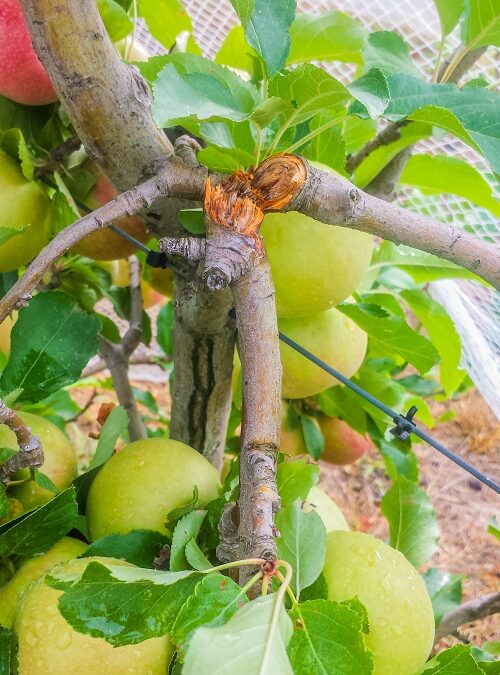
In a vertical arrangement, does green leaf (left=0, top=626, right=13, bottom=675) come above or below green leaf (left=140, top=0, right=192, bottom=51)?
below

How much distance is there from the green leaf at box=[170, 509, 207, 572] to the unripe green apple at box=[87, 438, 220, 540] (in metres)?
0.05

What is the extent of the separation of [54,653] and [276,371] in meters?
0.20

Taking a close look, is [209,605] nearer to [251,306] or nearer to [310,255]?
[251,306]

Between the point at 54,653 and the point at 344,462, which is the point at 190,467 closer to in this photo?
the point at 54,653

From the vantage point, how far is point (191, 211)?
48cm

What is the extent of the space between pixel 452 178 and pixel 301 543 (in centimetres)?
42

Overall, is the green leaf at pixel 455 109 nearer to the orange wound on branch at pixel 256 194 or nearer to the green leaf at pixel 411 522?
the orange wound on branch at pixel 256 194

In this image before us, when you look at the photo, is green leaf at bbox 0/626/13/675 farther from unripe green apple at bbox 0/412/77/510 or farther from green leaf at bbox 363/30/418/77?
green leaf at bbox 363/30/418/77

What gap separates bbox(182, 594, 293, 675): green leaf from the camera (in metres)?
0.26

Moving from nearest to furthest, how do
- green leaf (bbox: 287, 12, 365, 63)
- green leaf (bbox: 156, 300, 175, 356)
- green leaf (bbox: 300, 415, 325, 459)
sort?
green leaf (bbox: 287, 12, 365, 63) < green leaf (bbox: 300, 415, 325, 459) < green leaf (bbox: 156, 300, 175, 356)

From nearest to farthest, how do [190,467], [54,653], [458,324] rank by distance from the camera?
[54,653], [190,467], [458,324]

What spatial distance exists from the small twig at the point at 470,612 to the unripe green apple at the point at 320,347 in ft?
1.00

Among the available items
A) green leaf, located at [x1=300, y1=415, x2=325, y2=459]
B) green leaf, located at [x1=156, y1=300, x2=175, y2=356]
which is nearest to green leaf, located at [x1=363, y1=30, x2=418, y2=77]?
green leaf, located at [x1=300, y1=415, x2=325, y2=459]

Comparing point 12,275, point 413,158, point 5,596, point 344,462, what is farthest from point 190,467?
point 344,462
